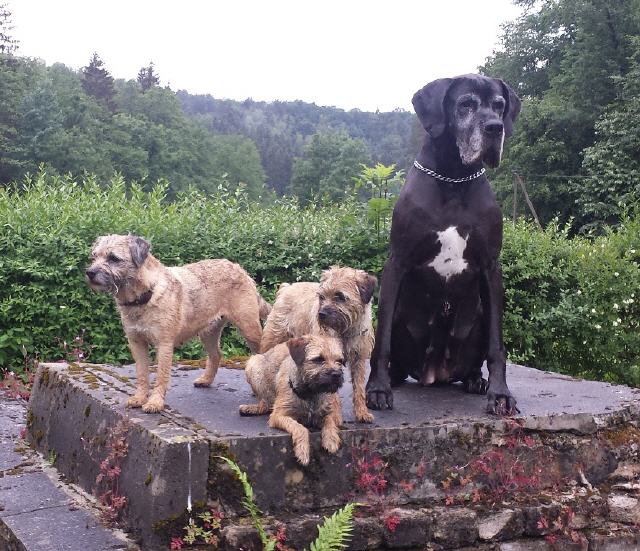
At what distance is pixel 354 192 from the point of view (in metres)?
11.5

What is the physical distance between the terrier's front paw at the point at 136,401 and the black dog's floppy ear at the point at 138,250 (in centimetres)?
92

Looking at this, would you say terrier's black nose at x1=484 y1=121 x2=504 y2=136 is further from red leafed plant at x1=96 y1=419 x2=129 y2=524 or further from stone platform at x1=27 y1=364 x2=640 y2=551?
red leafed plant at x1=96 y1=419 x2=129 y2=524

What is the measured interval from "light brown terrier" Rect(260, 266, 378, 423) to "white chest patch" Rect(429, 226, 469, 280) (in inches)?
22.2

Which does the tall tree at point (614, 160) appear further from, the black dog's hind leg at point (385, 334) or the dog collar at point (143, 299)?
the dog collar at point (143, 299)

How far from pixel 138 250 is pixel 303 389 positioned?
55.2 inches

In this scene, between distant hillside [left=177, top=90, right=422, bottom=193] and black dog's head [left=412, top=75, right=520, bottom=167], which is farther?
distant hillside [left=177, top=90, right=422, bottom=193]

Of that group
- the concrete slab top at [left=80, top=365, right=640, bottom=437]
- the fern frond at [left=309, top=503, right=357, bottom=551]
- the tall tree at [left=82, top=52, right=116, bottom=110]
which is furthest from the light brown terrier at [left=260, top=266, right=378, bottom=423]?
the tall tree at [left=82, top=52, right=116, bottom=110]

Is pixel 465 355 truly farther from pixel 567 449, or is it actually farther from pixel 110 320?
pixel 110 320

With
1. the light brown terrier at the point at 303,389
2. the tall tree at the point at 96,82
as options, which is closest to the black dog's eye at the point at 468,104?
the light brown terrier at the point at 303,389

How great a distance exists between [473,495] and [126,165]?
64.4 m

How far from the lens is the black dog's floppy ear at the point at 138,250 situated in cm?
488

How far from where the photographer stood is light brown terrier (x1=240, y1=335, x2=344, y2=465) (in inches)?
175

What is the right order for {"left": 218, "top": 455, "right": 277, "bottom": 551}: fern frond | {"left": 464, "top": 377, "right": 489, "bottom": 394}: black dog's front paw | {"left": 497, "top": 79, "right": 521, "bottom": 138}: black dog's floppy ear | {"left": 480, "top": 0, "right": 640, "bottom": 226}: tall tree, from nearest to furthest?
{"left": 218, "top": 455, "right": 277, "bottom": 551}: fern frond, {"left": 497, "top": 79, "right": 521, "bottom": 138}: black dog's floppy ear, {"left": 464, "top": 377, "right": 489, "bottom": 394}: black dog's front paw, {"left": 480, "top": 0, "right": 640, "bottom": 226}: tall tree

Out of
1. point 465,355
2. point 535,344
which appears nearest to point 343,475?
point 465,355
